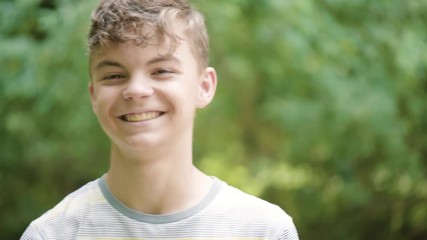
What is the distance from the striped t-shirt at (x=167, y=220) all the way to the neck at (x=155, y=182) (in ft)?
0.08

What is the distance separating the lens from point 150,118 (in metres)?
2.30

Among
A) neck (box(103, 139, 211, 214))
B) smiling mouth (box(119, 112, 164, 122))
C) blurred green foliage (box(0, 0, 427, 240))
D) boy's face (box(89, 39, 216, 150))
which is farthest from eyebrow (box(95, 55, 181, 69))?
blurred green foliage (box(0, 0, 427, 240))

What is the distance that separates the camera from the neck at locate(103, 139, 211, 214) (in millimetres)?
2379

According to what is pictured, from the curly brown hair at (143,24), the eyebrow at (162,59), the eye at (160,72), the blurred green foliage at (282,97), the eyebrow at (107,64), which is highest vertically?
the curly brown hair at (143,24)

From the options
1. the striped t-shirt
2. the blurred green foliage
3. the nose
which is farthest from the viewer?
the blurred green foliage

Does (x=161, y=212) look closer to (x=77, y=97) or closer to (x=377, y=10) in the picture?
(x=77, y=97)

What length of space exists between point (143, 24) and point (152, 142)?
28cm

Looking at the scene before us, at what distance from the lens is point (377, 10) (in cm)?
516

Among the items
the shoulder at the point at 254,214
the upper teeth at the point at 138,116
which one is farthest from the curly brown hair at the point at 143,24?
the shoulder at the point at 254,214

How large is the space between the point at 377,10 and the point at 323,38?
0.40m

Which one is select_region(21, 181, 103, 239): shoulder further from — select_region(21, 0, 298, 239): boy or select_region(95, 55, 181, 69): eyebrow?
select_region(95, 55, 181, 69): eyebrow

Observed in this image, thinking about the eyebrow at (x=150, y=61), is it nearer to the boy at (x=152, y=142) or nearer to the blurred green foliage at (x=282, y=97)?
the boy at (x=152, y=142)

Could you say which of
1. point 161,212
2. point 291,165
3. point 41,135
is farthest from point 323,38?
point 161,212

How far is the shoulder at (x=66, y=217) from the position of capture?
244 centimetres
